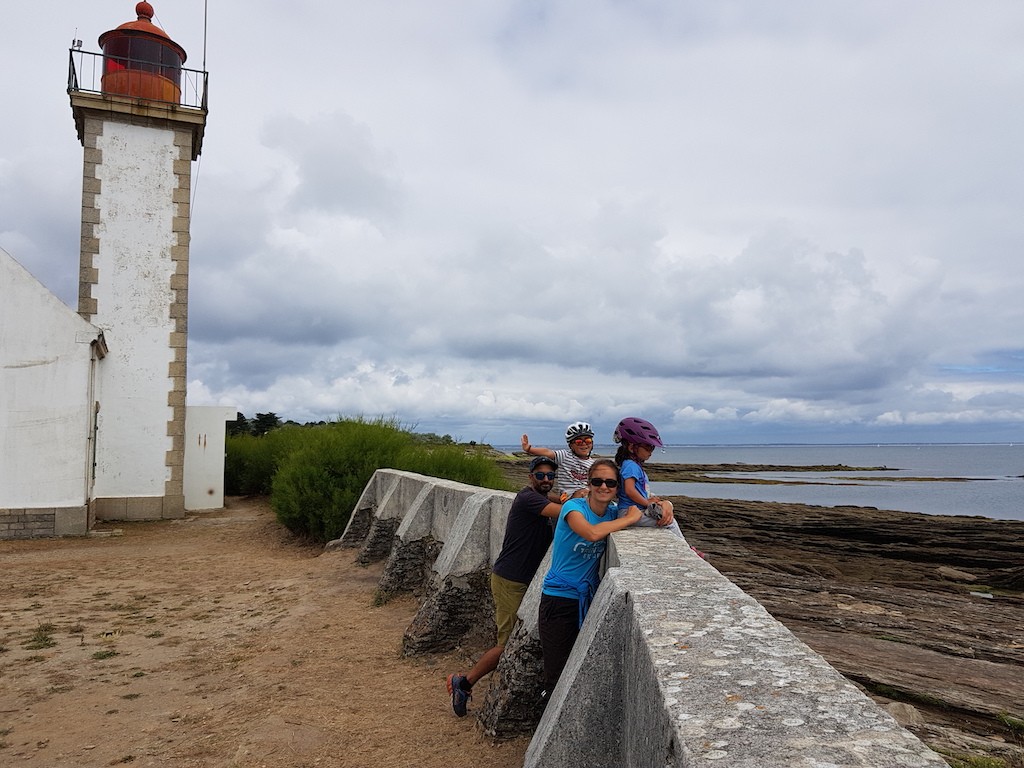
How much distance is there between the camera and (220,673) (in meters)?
6.13

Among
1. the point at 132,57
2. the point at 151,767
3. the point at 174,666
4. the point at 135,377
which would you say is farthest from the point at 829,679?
the point at 132,57

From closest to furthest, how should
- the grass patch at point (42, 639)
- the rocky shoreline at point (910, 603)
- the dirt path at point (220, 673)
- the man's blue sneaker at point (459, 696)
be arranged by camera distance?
1. the rocky shoreline at point (910, 603)
2. the dirt path at point (220, 673)
3. the man's blue sneaker at point (459, 696)
4. the grass patch at point (42, 639)

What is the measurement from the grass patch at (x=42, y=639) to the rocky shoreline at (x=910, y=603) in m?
6.64

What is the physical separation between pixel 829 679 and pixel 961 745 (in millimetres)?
2489

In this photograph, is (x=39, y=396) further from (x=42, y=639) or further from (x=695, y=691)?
(x=695, y=691)

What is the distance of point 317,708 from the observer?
5.22 metres

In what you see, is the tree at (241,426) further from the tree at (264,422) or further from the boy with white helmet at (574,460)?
the boy with white helmet at (574,460)

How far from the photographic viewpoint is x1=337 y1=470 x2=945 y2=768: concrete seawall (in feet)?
5.27

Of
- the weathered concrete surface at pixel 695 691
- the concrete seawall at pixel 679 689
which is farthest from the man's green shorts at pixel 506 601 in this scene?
the weathered concrete surface at pixel 695 691

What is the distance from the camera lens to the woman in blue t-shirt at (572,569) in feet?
12.8

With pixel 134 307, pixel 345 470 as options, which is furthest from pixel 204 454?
pixel 345 470

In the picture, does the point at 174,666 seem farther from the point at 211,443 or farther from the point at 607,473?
the point at 211,443

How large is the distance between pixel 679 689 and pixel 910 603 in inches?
325

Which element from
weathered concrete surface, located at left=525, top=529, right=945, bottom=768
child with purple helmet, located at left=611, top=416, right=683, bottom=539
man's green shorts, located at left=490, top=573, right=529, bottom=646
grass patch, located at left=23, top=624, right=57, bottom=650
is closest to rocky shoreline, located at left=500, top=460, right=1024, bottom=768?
child with purple helmet, located at left=611, top=416, right=683, bottom=539
